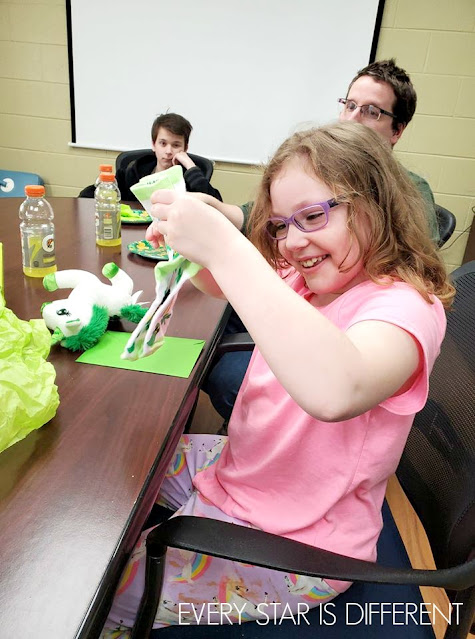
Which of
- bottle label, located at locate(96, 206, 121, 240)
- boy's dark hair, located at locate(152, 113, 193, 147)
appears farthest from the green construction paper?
boy's dark hair, located at locate(152, 113, 193, 147)

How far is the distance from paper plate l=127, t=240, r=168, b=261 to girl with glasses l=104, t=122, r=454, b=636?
1.95 feet

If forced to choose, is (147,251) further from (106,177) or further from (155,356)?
(155,356)

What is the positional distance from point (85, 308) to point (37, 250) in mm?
351

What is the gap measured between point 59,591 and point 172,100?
313cm

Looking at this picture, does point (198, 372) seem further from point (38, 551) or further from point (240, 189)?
point (240, 189)

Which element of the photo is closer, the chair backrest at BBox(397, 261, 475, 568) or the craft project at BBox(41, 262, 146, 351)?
the chair backrest at BBox(397, 261, 475, 568)

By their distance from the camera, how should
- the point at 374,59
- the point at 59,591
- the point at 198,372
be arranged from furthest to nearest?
1. the point at 374,59
2. the point at 198,372
3. the point at 59,591

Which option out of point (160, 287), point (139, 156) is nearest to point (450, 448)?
point (160, 287)

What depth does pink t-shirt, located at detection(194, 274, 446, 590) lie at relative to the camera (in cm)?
69

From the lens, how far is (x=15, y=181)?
329 centimetres

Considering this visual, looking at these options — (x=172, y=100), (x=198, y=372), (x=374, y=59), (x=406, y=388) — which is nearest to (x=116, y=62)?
(x=172, y=100)

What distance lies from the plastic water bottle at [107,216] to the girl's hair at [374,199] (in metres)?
0.80

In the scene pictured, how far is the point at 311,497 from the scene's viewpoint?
0.73 metres

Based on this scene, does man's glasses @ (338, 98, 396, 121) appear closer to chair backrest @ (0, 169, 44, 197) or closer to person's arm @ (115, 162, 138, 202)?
person's arm @ (115, 162, 138, 202)
